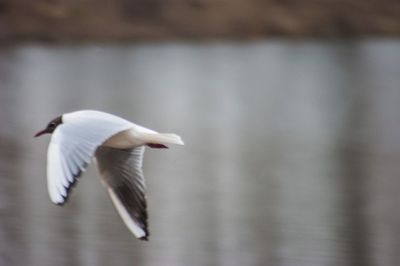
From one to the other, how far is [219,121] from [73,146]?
3.44 m

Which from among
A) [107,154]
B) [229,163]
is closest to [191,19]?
[229,163]

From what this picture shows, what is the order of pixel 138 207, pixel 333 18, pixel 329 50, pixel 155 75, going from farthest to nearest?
1. pixel 333 18
2. pixel 329 50
3. pixel 155 75
4. pixel 138 207

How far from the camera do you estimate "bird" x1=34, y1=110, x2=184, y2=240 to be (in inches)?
49.4

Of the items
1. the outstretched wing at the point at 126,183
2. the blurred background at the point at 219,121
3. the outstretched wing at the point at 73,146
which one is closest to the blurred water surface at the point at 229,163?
the blurred background at the point at 219,121

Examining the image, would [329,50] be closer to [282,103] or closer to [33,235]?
[282,103]

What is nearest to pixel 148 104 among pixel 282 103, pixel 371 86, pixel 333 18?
pixel 282 103

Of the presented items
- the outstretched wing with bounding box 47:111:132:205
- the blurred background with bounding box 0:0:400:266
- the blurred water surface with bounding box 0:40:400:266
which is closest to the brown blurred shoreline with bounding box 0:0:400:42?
the blurred background with bounding box 0:0:400:266

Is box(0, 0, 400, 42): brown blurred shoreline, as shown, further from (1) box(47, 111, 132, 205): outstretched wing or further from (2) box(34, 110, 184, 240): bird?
(1) box(47, 111, 132, 205): outstretched wing

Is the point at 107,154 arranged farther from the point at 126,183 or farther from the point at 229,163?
the point at 229,163

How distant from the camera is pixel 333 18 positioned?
26.2 ft

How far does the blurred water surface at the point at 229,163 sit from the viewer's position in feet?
7.97

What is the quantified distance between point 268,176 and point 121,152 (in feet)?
6.52

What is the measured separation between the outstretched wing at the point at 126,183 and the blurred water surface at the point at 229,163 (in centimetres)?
75

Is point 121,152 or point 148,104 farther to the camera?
point 148,104
